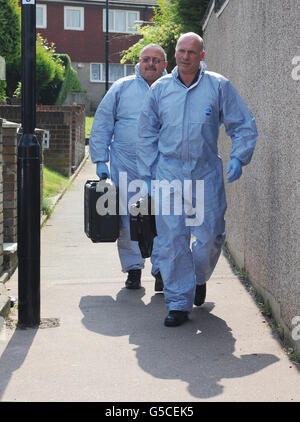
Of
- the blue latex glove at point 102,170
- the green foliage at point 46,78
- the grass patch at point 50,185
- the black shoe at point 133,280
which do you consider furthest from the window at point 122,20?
the black shoe at point 133,280

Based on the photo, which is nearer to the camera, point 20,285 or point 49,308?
point 20,285

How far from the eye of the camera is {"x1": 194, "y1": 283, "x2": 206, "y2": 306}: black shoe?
5.89 metres

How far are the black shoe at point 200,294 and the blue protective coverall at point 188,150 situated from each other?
8.3 inches

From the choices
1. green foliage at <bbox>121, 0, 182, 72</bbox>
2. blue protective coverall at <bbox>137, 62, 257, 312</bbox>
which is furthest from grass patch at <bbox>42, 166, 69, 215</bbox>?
blue protective coverall at <bbox>137, 62, 257, 312</bbox>

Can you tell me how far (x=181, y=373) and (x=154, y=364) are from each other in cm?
23

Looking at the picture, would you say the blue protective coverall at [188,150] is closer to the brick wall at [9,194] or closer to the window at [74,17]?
the brick wall at [9,194]

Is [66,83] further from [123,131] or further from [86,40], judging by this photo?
[123,131]

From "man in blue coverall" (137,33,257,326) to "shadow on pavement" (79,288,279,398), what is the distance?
0.21 meters

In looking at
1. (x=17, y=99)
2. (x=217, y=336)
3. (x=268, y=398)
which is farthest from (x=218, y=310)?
(x=17, y=99)

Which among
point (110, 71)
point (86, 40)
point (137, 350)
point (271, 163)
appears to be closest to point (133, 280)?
point (271, 163)

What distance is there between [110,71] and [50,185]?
30157 mm

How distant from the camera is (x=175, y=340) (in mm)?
5074
